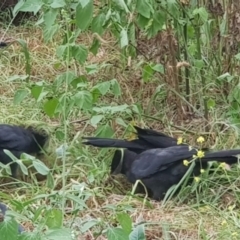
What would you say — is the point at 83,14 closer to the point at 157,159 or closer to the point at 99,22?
the point at 99,22

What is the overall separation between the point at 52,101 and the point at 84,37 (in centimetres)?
194

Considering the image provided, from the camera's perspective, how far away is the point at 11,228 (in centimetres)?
200

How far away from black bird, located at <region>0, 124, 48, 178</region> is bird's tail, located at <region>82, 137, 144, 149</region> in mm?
264

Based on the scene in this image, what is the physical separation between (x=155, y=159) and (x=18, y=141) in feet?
2.19

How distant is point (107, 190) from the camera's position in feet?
11.3

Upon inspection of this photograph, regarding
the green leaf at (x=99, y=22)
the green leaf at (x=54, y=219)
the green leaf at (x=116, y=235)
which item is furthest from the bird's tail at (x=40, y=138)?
the green leaf at (x=116, y=235)

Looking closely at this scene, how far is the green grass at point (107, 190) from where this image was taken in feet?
9.33

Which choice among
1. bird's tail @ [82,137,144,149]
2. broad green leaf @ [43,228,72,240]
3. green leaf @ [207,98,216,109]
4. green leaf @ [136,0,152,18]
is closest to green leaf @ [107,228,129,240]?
broad green leaf @ [43,228,72,240]

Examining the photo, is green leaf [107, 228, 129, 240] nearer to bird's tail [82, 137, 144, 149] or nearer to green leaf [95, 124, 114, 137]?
bird's tail [82, 137, 144, 149]

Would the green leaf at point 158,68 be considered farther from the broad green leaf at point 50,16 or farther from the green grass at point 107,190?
the broad green leaf at point 50,16

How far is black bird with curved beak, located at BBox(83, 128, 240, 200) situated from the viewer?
336 centimetres

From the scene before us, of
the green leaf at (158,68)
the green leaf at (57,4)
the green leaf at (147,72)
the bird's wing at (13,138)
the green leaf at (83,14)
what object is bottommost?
the bird's wing at (13,138)

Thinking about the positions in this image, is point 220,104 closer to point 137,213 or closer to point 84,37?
point 137,213

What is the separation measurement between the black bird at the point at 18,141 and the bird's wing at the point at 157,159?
0.51 meters
